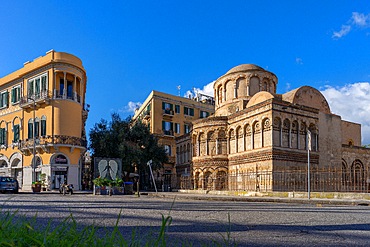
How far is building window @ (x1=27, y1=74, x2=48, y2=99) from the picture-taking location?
35.4 meters

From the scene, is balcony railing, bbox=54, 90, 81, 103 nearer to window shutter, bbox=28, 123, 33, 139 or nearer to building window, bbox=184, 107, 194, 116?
window shutter, bbox=28, 123, 33, 139

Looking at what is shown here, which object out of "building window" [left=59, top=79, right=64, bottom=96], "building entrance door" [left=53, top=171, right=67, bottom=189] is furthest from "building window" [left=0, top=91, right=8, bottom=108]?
"building entrance door" [left=53, top=171, right=67, bottom=189]

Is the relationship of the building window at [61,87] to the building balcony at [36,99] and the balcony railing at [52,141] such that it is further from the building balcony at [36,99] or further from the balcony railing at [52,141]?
the balcony railing at [52,141]

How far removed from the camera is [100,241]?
2656 mm

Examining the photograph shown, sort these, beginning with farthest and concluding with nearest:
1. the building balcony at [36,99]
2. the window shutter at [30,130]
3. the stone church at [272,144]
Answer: the window shutter at [30,130], the building balcony at [36,99], the stone church at [272,144]

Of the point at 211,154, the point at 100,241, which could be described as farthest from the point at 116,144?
the point at 100,241

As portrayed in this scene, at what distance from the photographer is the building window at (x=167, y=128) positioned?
49469 millimetres

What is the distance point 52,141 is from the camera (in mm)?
33500

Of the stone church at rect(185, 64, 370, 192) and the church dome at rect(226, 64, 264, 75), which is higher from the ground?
the church dome at rect(226, 64, 264, 75)

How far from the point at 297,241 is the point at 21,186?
3554cm

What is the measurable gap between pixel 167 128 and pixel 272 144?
2352 centimetres

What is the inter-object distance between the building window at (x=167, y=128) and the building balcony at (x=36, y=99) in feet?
58.7

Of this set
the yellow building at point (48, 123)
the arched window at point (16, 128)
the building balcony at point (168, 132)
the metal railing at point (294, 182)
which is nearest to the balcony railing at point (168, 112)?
the building balcony at point (168, 132)

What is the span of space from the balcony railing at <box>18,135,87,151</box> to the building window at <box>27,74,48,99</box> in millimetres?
4301
